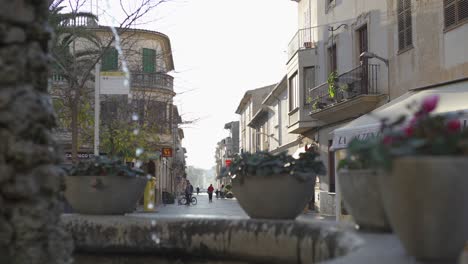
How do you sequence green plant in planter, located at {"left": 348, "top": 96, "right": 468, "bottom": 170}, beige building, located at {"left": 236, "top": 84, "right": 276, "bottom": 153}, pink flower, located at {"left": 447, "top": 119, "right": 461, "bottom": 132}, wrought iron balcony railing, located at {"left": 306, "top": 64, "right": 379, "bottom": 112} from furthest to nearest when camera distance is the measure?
beige building, located at {"left": 236, "top": 84, "right": 276, "bottom": 153} < wrought iron balcony railing, located at {"left": 306, "top": 64, "right": 379, "bottom": 112} < pink flower, located at {"left": 447, "top": 119, "right": 461, "bottom": 132} < green plant in planter, located at {"left": 348, "top": 96, "right": 468, "bottom": 170}

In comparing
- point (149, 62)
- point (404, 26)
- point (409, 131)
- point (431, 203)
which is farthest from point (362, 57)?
point (431, 203)

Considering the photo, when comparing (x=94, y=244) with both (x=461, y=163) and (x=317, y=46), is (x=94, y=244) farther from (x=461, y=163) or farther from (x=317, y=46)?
(x=317, y=46)

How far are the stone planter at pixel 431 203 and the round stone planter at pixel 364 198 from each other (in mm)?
876

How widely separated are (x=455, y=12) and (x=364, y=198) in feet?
39.7

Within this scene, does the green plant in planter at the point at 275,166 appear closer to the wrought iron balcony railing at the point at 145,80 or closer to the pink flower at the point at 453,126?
the pink flower at the point at 453,126

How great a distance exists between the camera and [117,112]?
28062mm

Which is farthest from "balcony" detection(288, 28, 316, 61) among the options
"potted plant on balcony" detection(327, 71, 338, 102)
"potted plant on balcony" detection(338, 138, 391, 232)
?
"potted plant on balcony" detection(338, 138, 391, 232)

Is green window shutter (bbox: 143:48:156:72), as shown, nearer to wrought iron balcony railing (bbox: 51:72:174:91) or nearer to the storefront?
wrought iron balcony railing (bbox: 51:72:174:91)

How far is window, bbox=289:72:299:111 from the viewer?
28.1 meters

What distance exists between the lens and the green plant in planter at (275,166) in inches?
190

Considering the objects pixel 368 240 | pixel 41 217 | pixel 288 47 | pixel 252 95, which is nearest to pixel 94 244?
pixel 41 217

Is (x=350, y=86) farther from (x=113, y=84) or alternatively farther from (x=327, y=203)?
(x=113, y=84)

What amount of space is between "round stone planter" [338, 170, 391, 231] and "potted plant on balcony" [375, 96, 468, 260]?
2.66ft

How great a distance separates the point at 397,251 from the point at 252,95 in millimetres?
60076
